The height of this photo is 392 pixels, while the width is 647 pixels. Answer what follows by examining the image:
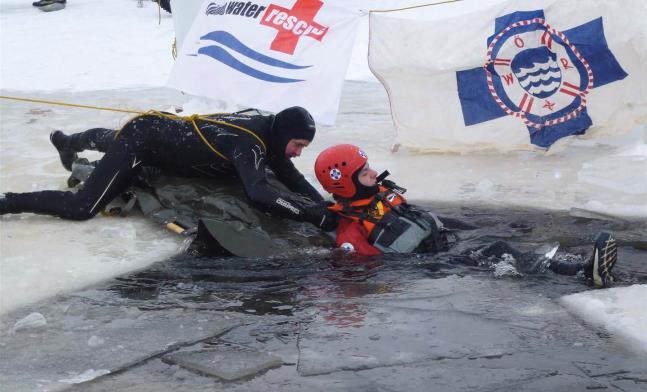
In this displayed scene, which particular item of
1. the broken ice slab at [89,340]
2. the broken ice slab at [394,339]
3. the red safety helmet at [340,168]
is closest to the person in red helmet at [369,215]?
the red safety helmet at [340,168]

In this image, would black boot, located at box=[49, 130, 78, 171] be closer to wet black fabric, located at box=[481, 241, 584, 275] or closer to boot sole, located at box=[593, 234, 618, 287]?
wet black fabric, located at box=[481, 241, 584, 275]

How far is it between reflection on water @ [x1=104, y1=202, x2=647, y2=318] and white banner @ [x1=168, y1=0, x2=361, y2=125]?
92.6 inches

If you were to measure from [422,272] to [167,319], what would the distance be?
1.58 meters

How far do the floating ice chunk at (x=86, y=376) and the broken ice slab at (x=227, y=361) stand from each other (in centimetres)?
28

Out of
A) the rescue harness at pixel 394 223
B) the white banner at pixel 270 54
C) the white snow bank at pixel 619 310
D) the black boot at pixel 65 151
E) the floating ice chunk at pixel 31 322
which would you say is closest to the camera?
the white snow bank at pixel 619 310

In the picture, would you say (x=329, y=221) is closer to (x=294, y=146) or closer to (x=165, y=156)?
(x=294, y=146)

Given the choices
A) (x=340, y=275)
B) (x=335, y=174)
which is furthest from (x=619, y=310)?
(x=335, y=174)

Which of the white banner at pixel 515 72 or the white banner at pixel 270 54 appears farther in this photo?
the white banner at pixel 270 54

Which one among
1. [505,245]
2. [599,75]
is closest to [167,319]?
[505,245]

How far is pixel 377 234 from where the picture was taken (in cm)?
546

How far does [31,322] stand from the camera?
4.21 m

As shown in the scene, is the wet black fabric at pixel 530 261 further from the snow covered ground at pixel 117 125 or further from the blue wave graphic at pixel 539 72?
the blue wave graphic at pixel 539 72

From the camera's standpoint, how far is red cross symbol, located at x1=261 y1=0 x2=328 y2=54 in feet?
25.3

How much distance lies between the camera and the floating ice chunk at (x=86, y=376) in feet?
11.7
